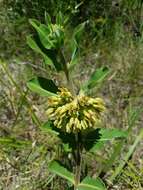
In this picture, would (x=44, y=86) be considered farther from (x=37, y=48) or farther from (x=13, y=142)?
(x=13, y=142)

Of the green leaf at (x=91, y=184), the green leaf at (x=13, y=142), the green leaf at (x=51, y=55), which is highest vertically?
the green leaf at (x=51, y=55)

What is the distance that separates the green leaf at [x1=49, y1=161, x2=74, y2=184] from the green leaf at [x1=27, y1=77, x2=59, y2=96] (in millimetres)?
230

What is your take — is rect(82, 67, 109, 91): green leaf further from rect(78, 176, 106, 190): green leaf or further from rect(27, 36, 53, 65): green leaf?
rect(78, 176, 106, 190): green leaf

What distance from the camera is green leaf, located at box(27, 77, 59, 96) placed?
1.69 metres

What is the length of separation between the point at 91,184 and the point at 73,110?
1.00 ft

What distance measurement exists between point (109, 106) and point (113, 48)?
0.29m

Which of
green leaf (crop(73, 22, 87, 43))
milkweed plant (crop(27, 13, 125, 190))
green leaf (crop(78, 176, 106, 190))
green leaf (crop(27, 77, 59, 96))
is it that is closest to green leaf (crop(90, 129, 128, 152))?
milkweed plant (crop(27, 13, 125, 190))

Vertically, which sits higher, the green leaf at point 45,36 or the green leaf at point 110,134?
the green leaf at point 45,36

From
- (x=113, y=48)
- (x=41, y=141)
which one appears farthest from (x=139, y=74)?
(x=41, y=141)

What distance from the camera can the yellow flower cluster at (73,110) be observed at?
61.5 inches

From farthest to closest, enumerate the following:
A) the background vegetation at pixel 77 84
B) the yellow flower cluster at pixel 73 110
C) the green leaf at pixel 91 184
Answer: the background vegetation at pixel 77 84 → the green leaf at pixel 91 184 → the yellow flower cluster at pixel 73 110

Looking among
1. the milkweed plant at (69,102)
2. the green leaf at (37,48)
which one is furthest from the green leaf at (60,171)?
the green leaf at (37,48)

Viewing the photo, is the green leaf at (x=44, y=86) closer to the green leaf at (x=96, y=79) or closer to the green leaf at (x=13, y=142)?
the green leaf at (x=96, y=79)

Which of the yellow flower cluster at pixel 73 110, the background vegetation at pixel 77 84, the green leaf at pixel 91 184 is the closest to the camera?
the yellow flower cluster at pixel 73 110
